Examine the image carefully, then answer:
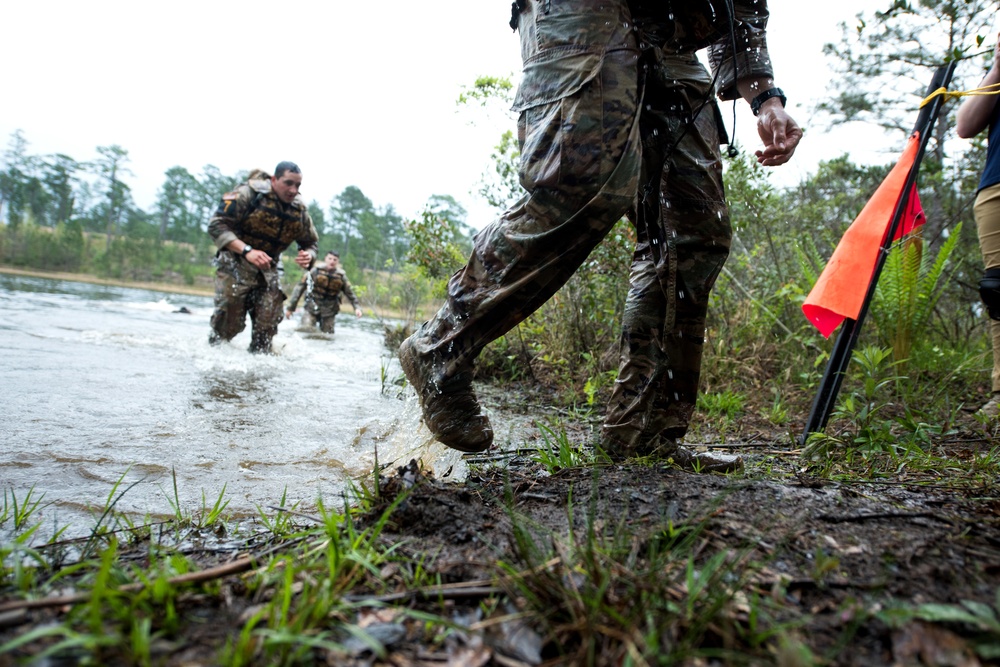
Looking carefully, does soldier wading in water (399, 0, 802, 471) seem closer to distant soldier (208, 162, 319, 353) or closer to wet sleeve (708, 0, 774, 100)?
wet sleeve (708, 0, 774, 100)

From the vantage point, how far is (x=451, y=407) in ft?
5.70

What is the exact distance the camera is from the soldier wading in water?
1521 mm

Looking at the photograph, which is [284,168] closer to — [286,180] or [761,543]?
[286,180]

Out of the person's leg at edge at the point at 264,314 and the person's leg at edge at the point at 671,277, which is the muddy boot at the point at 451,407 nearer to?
the person's leg at edge at the point at 671,277

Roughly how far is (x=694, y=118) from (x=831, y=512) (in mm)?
1344

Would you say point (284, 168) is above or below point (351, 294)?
above

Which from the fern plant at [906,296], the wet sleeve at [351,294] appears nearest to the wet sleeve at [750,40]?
the fern plant at [906,296]

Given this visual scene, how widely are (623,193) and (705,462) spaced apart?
1.02 metres

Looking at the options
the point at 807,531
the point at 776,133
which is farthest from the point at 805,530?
the point at 776,133

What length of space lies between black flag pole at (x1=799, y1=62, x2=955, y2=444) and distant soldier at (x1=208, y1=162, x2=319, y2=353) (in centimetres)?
517

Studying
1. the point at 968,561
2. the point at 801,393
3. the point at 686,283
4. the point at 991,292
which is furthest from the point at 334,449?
the point at 991,292

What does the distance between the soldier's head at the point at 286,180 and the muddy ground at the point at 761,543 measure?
540cm

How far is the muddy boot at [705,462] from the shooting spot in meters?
1.89

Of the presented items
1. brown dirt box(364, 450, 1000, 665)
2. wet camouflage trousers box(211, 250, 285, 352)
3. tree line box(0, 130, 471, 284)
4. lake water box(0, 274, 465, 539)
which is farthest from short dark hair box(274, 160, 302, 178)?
tree line box(0, 130, 471, 284)
